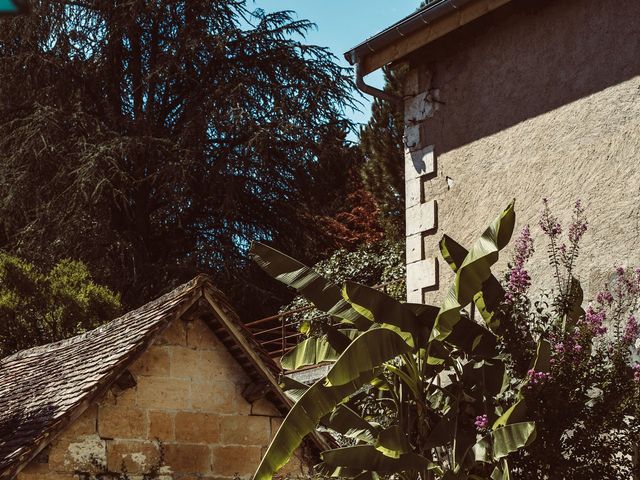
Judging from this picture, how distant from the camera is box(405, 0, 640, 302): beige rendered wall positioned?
32.5ft

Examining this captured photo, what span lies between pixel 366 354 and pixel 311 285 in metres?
1.07

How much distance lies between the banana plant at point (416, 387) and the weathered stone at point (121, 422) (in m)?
2.93

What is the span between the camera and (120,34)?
88.3ft

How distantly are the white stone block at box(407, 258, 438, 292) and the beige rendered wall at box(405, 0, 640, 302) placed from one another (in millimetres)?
10

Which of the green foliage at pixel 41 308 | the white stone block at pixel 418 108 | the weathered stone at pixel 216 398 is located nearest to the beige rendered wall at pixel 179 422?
the weathered stone at pixel 216 398

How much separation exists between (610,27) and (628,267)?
2.18m

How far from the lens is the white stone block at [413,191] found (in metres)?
11.8

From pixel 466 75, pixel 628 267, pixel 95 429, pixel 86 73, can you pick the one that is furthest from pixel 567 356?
pixel 86 73

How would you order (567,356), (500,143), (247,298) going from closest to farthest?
1. (567,356)
2. (500,143)
3. (247,298)

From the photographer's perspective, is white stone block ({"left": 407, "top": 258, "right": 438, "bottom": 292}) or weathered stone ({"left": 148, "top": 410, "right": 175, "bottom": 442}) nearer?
white stone block ({"left": 407, "top": 258, "right": 438, "bottom": 292})

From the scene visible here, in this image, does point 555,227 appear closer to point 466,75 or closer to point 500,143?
point 500,143

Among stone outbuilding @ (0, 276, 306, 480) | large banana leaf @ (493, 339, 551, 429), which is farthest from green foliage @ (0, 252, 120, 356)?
large banana leaf @ (493, 339, 551, 429)

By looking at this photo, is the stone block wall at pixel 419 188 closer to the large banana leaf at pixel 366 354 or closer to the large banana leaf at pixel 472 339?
the large banana leaf at pixel 472 339

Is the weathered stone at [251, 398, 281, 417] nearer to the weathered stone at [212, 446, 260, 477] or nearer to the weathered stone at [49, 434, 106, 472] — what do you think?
the weathered stone at [212, 446, 260, 477]
